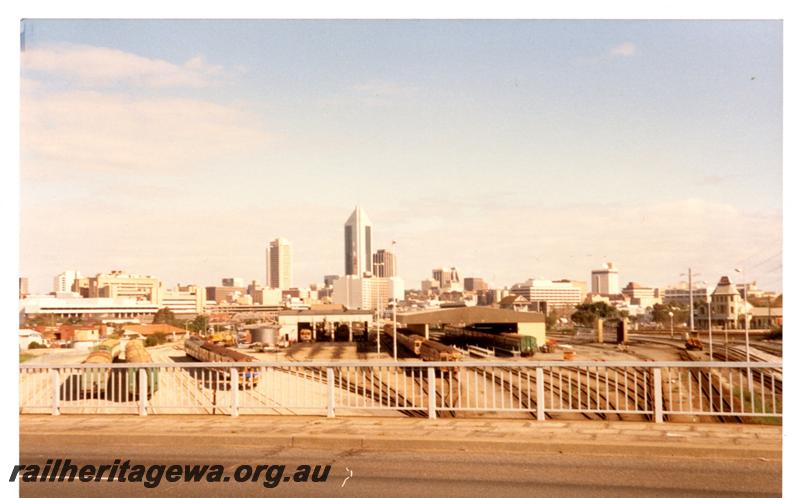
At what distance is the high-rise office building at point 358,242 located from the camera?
72.2m

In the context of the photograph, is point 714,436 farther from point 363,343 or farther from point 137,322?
point 137,322

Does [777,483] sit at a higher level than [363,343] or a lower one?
higher

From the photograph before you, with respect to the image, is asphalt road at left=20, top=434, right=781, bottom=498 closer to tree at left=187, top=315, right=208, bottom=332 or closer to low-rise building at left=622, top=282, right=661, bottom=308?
tree at left=187, top=315, right=208, bottom=332

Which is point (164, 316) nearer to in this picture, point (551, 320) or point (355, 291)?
point (355, 291)

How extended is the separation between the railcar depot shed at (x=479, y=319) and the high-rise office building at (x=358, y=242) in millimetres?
11056

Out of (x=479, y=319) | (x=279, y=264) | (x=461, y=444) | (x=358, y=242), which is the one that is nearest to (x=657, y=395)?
(x=461, y=444)

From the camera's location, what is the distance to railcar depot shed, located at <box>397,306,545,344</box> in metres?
57.6

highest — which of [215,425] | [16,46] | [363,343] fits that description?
[16,46]

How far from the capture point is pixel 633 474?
830 centimetres

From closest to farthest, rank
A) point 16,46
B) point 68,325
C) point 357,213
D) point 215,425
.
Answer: point 16,46, point 215,425, point 68,325, point 357,213

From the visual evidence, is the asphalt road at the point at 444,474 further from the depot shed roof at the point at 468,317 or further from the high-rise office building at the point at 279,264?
the high-rise office building at the point at 279,264

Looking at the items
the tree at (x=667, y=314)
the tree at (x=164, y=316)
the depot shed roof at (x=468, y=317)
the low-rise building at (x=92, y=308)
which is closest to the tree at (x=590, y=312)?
the tree at (x=667, y=314)

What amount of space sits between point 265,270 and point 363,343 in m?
24.3

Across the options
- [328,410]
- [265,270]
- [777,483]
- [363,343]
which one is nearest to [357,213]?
[363,343]
